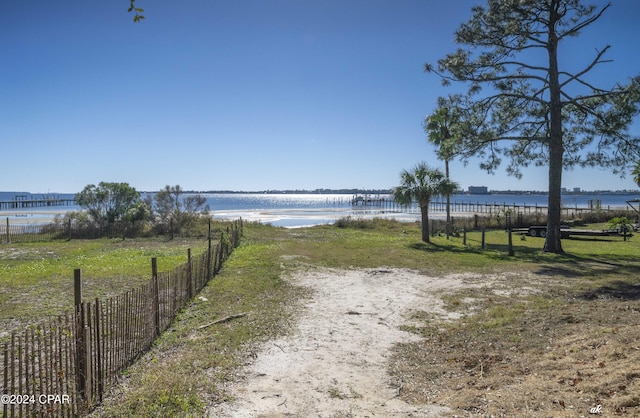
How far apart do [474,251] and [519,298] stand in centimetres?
1231

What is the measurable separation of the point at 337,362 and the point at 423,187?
24799 mm

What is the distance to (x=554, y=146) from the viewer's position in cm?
2339

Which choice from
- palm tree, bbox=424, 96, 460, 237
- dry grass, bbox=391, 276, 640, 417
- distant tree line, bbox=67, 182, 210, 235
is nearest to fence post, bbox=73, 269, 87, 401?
dry grass, bbox=391, 276, 640, 417

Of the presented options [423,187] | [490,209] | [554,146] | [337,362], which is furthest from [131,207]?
[490,209]

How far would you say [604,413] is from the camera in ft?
15.9

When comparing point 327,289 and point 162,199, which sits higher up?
point 162,199

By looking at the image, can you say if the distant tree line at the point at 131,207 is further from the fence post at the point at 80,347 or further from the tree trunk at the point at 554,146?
the fence post at the point at 80,347

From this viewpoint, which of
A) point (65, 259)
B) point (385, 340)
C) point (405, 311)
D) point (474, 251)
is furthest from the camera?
point (474, 251)

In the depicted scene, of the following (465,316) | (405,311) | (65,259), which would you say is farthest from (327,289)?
(65,259)

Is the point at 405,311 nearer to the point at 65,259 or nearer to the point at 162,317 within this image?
the point at 162,317

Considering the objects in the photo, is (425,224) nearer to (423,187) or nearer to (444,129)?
(423,187)

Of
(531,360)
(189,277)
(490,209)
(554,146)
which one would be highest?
(554,146)

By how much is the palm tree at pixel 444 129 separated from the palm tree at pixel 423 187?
2.40ft

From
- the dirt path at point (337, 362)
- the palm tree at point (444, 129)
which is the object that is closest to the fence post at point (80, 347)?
the dirt path at point (337, 362)
